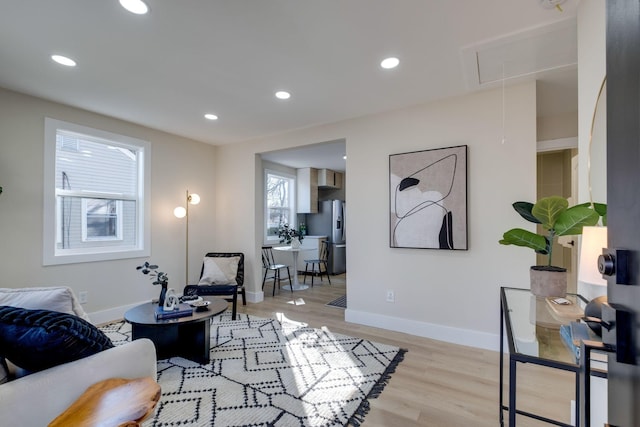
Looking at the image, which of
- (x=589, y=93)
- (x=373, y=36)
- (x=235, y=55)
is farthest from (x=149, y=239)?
(x=589, y=93)

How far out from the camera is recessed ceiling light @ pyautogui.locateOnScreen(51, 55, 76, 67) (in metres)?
2.23

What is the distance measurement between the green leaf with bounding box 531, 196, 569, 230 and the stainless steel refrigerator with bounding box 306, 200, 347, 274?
5.30 m

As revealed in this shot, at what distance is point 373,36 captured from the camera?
198 centimetres

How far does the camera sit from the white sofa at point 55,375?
1.03 metres

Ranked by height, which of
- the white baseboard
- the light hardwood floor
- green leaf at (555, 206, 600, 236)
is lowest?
the light hardwood floor

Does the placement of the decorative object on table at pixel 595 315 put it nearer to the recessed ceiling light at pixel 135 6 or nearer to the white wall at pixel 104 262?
the recessed ceiling light at pixel 135 6

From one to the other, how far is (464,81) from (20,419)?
3.40 m

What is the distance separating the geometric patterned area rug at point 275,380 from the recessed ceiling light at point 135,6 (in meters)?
2.45

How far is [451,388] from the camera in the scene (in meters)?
2.10

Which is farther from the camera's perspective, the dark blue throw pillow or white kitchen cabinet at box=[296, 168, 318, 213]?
white kitchen cabinet at box=[296, 168, 318, 213]

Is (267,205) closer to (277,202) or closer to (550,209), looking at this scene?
(277,202)

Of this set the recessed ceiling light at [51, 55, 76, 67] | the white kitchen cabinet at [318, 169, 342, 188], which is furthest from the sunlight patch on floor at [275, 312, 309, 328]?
the white kitchen cabinet at [318, 169, 342, 188]

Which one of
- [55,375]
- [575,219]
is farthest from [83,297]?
[575,219]

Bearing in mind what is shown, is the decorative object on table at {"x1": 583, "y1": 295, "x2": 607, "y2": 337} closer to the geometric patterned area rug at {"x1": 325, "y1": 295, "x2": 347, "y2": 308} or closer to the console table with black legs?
the console table with black legs
